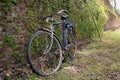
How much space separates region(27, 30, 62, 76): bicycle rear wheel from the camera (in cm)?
467

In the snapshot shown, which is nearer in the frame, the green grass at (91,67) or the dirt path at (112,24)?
the green grass at (91,67)

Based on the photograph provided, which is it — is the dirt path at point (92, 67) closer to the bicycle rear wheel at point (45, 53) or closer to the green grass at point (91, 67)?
the green grass at point (91, 67)

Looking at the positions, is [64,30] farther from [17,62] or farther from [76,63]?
[17,62]

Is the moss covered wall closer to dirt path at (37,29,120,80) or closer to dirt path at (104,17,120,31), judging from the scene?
dirt path at (37,29,120,80)

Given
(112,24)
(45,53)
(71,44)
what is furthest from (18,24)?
(112,24)

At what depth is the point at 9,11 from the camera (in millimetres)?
4352

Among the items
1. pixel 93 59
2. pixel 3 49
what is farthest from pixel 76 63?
pixel 3 49

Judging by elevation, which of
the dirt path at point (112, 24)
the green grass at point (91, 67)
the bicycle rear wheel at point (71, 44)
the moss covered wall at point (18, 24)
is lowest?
the dirt path at point (112, 24)

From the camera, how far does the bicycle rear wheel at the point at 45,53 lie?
15.3ft

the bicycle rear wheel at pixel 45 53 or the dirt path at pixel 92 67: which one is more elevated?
the bicycle rear wheel at pixel 45 53

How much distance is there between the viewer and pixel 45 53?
4609mm

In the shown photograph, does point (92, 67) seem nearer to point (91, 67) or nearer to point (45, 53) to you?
point (91, 67)

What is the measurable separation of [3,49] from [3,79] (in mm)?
550

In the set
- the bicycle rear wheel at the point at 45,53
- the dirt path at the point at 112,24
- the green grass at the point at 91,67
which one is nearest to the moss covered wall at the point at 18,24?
the bicycle rear wheel at the point at 45,53
